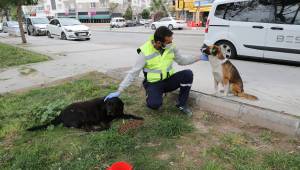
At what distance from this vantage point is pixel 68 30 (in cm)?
1864

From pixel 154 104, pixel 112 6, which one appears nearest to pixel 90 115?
pixel 154 104

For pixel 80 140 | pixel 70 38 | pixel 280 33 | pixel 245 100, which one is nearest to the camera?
pixel 80 140

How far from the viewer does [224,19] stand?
343 inches

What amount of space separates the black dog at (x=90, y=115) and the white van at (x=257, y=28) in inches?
158

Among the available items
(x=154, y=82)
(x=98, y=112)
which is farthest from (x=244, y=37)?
(x=98, y=112)

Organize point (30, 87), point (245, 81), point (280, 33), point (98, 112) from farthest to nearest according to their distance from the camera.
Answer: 1. point (280, 33)
2. point (30, 87)
3. point (245, 81)
4. point (98, 112)

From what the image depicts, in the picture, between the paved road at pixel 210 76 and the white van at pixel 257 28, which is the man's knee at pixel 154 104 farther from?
the white van at pixel 257 28

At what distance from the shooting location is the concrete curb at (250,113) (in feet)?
11.6

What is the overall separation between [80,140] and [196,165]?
1.47m

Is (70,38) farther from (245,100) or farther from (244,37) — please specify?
(245,100)

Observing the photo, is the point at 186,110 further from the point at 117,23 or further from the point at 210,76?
the point at 117,23

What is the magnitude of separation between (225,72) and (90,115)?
2.06 metres

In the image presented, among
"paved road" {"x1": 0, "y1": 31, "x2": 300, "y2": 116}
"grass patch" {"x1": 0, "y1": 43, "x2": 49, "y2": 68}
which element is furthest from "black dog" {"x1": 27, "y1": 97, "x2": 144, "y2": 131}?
"grass patch" {"x1": 0, "y1": 43, "x2": 49, "y2": 68}

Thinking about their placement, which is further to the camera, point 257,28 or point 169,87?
point 257,28
